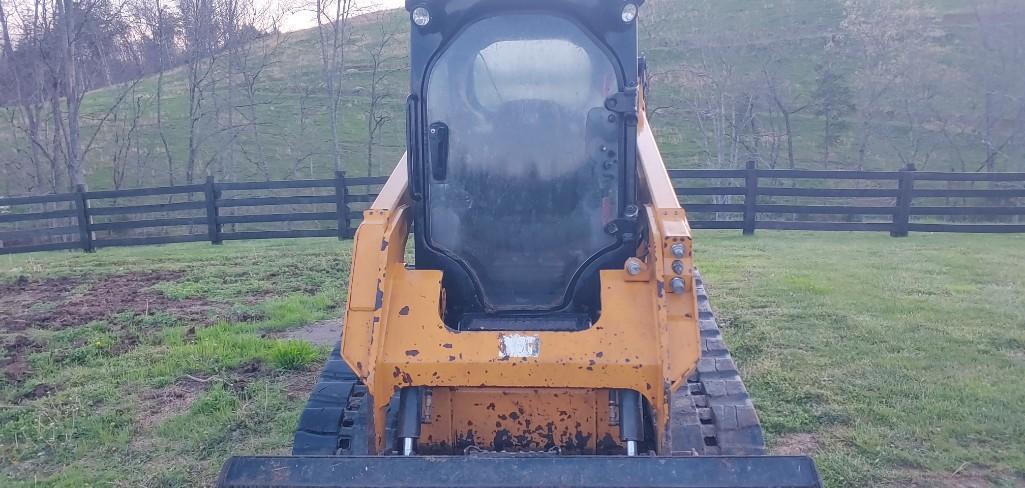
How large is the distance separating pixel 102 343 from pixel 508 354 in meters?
4.66

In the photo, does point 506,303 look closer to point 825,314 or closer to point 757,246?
point 825,314

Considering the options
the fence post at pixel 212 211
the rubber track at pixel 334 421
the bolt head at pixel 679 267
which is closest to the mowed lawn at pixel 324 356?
the rubber track at pixel 334 421

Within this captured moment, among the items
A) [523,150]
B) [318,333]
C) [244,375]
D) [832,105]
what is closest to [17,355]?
[244,375]

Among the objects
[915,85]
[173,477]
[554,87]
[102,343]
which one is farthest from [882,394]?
[915,85]

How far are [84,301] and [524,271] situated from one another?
6.44 m

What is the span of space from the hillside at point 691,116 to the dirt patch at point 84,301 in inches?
533

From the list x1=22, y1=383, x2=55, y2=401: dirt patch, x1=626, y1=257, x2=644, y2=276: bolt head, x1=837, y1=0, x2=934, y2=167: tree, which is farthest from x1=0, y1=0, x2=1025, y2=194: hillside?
x1=626, y1=257, x2=644, y2=276: bolt head

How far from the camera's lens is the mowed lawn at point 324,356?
4.14m

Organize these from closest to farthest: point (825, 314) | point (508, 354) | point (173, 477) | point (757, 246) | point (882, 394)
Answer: point (508, 354)
point (173, 477)
point (882, 394)
point (825, 314)
point (757, 246)

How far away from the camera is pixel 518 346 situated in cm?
301

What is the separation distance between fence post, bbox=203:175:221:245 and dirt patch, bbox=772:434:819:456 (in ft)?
35.3

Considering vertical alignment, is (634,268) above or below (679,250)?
below

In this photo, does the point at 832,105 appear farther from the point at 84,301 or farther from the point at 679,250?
the point at 679,250

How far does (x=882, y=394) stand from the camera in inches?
190
